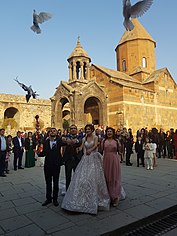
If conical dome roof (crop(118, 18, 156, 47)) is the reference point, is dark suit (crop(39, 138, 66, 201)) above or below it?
below

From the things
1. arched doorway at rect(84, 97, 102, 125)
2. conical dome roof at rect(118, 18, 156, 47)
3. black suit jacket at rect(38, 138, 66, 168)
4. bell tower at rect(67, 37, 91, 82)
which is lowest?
black suit jacket at rect(38, 138, 66, 168)

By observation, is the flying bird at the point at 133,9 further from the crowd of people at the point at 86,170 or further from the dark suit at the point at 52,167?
the dark suit at the point at 52,167

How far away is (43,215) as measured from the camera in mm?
3848

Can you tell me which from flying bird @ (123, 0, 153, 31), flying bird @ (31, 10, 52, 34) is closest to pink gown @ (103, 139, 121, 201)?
flying bird @ (123, 0, 153, 31)

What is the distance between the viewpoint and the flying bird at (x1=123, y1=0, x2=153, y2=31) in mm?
5031

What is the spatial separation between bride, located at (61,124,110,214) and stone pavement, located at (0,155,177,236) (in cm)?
16

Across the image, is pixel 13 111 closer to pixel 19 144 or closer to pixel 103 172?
pixel 19 144

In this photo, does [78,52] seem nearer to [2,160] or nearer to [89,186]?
[2,160]

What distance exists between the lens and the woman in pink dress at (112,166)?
4387 millimetres

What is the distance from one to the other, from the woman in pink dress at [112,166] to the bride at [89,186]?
0.23m

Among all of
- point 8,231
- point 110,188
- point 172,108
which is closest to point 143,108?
point 172,108

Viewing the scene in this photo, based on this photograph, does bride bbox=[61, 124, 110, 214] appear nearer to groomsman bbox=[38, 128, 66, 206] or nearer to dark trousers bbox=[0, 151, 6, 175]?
groomsman bbox=[38, 128, 66, 206]

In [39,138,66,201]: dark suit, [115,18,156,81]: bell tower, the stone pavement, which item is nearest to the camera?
the stone pavement

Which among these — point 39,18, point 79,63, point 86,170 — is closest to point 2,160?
point 86,170
